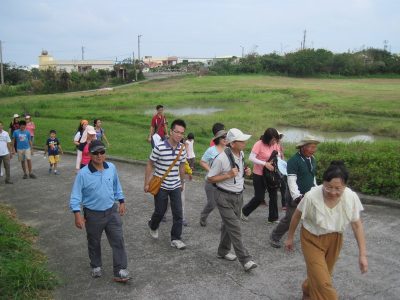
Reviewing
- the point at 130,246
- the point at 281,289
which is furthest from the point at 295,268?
the point at 130,246

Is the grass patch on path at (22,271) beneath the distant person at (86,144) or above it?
beneath

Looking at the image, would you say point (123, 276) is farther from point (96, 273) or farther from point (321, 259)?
point (321, 259)

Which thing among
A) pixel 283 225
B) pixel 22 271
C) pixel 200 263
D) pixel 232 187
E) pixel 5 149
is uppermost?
pixel 232 187

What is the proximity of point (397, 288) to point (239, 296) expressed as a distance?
178 cm

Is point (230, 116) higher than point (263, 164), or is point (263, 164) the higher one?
point (263, 164)

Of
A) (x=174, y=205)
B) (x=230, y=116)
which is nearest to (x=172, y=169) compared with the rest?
(x=174, y=205)

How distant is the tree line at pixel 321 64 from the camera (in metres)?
66.9

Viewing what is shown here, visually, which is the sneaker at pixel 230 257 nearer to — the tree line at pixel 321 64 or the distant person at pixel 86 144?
the distant person at pixel 86 144

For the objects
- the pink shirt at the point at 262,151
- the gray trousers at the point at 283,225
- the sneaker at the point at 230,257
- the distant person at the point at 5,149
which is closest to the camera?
the sneaker at the point at 230,257

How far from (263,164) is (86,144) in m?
3.63

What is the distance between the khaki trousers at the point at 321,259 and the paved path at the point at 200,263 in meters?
0.83

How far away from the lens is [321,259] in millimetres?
4004

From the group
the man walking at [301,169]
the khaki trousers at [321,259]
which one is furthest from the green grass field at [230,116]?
the khaki trousers at [321,259]

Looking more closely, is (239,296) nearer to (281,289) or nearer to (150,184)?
(281,289)
